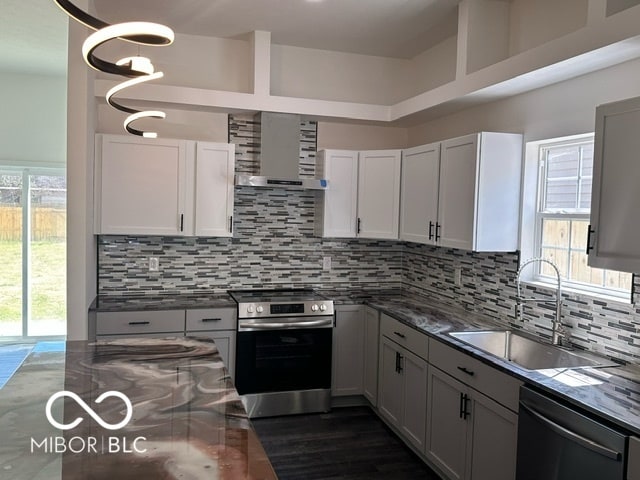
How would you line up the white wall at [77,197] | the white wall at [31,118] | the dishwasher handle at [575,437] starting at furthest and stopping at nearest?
the white wall at [31,118] → the white wall at [77,197] → the dishwasher handle at [575,437]

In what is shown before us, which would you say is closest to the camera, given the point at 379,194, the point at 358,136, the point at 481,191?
the point at 481,191

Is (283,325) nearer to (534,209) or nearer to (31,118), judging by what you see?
(534,209)

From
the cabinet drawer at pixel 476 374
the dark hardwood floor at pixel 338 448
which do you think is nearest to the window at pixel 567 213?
the cabinet drawer at pixel 476 374

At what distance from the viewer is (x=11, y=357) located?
5.88 metres

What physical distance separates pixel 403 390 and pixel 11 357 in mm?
4603

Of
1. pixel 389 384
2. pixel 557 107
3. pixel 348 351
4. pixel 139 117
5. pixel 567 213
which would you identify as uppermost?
pixel 557 107

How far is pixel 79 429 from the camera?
159cm

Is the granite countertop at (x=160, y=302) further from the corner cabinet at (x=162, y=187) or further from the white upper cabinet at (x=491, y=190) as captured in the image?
the white upper cabinet at (x=491, y=190)

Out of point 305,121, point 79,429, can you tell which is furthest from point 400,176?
point 79,429

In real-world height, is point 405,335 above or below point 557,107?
below

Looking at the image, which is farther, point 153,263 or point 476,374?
point 153,263

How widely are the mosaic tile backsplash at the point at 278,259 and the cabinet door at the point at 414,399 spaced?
0.70 meters

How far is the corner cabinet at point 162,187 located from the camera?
4.02 m

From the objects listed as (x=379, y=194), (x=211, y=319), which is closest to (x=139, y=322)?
(x=211, y=319)
